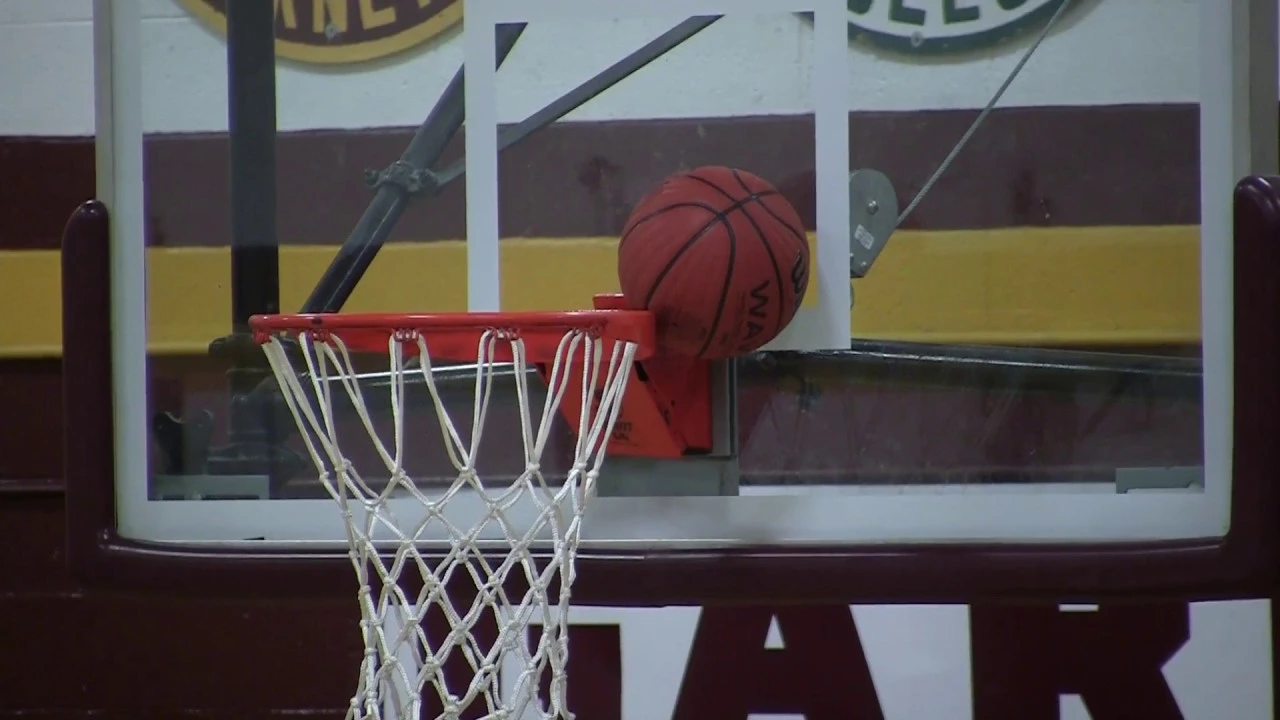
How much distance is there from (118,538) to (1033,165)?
0.89 metres

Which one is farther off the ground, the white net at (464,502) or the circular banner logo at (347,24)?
the circular banner logo at (347,24)

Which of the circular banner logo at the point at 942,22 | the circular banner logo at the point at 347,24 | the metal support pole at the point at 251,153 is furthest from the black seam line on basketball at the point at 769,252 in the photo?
the metal support pole at the point at 251,153

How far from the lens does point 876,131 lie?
3.27ft

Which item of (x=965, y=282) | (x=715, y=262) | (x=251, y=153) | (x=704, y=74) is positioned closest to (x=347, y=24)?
(x=251, y=153)

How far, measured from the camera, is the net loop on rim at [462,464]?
0.88 m

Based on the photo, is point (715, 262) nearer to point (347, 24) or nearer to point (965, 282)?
point (965, 282)

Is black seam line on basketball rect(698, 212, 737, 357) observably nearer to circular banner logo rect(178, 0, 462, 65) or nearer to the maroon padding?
the maroon padding

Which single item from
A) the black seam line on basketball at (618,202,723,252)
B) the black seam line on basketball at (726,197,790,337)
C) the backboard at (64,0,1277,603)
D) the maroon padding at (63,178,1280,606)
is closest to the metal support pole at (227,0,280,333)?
the backboard at (64,0,1277,603)

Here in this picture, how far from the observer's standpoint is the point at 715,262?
0.85 m

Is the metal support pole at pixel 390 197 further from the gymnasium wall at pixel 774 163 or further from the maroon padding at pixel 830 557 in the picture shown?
the maroon padding at pixel 830 557

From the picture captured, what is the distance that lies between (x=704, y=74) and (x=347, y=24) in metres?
0.32

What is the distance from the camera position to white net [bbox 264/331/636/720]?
88 centimetres

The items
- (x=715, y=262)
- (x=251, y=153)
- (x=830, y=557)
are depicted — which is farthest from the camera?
(x=251, y=153)

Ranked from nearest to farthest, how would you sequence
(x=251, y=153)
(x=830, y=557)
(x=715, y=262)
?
(x=715, y=262) < (x=830, y=557) < (x=251, y=153)
